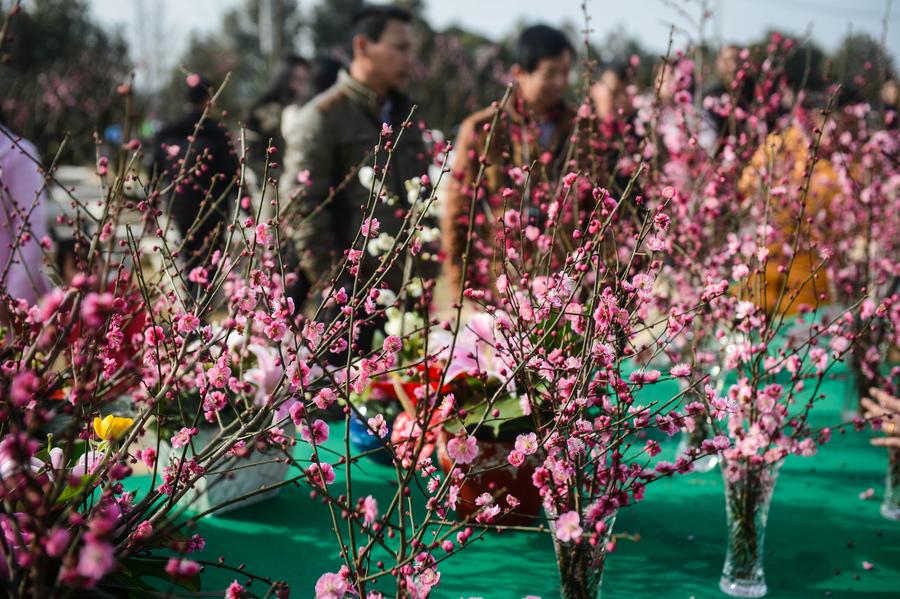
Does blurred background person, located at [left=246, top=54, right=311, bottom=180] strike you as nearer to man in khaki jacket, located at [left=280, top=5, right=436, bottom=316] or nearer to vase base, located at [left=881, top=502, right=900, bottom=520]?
man in khaki jacket, located at [left=280, top=5, right=436, bottom=316]

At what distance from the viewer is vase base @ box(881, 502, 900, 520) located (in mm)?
1986

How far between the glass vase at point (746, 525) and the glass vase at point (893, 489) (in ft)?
1.85

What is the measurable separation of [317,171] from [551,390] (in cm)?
202

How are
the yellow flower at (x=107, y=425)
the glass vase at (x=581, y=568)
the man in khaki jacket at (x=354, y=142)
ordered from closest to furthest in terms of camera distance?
the glass vase at (x=581, y=568) → the yellow flower at (x=107, y=425) → the man in khaki jacket at (x=354, y=142)

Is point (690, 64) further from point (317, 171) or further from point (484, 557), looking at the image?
point (484, 557)

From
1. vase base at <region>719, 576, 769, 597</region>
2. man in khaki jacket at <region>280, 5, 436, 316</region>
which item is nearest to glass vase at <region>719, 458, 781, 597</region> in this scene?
vase base at <region>719, 576, 769, 597</region>

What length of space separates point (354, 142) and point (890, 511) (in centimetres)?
214

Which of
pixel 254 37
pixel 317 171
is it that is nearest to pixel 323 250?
pixel 317 171

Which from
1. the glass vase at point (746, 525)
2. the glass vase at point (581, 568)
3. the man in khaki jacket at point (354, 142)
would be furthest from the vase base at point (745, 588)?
the man in khaki jacket at point (354, 142)

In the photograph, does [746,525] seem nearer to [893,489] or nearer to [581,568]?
[581,568]

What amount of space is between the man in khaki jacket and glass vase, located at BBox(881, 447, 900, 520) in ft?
4.90

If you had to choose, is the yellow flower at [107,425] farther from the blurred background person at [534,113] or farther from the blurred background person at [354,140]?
the blurred background person at [534,113]

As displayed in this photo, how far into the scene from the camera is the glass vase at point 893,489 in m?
2.00

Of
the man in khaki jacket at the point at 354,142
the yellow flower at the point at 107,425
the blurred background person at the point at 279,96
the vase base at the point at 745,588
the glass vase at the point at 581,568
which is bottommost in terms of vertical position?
the vase base at the point at 745,588
